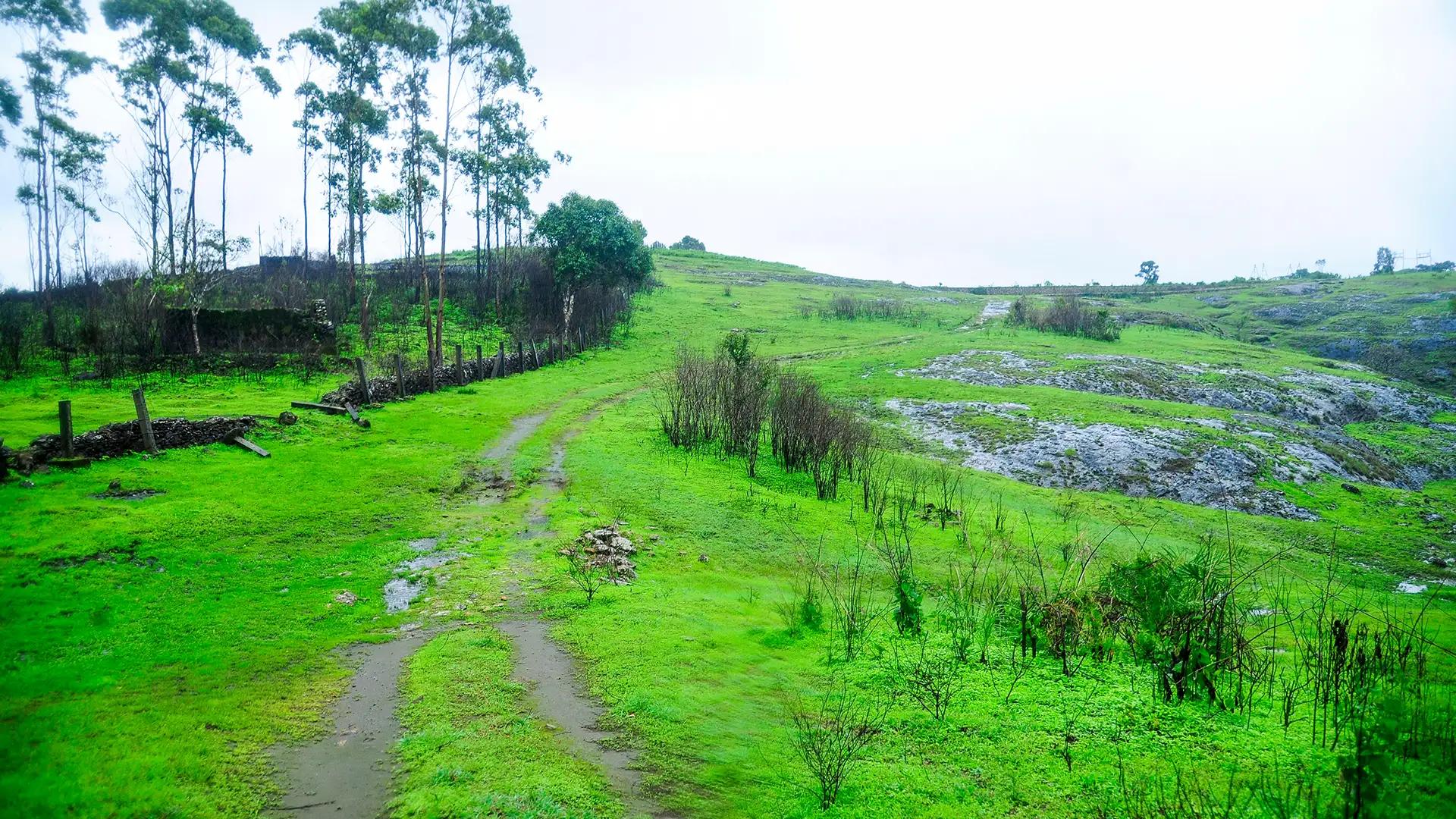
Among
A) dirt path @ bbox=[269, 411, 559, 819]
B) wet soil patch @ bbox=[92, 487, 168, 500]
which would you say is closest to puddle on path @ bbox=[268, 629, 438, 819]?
dirt path @ bbox=[269, 411, 559, 819]

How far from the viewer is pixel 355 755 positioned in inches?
226

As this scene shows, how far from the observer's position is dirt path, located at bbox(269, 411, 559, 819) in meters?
5.07

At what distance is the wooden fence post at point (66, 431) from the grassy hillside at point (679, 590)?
0.93 m

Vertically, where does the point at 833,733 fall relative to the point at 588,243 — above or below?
below

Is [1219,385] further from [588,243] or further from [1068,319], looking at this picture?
[588,243]

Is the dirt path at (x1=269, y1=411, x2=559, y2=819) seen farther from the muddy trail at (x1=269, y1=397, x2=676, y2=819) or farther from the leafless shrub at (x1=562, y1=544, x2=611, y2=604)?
the leafless shrub at (x1=562, y1=544, x2=611, y2=604)

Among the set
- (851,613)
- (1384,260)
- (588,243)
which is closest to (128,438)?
(851,613)

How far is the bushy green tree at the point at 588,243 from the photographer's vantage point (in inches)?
1657

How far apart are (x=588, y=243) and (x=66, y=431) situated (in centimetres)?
3182

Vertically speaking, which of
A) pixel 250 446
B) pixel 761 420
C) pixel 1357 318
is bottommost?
pixel 250 446

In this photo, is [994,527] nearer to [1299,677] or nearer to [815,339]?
[1299,677]

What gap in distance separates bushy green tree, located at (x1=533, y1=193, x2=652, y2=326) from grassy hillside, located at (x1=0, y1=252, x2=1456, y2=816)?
17.3 m

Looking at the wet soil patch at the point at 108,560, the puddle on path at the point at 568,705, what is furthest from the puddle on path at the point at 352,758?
the wet soil patch at the point at 108,560

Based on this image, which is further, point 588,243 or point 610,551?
point 588,243
